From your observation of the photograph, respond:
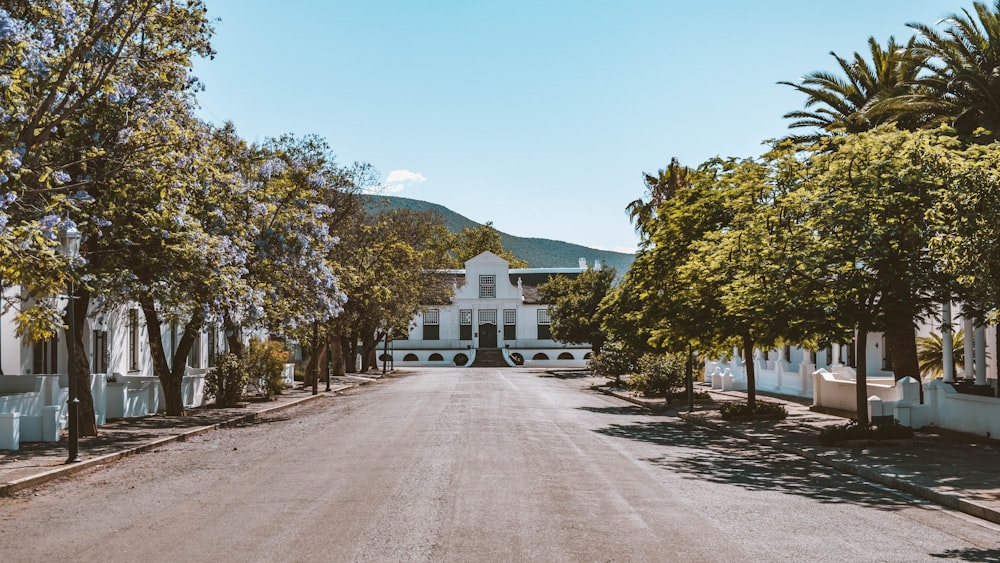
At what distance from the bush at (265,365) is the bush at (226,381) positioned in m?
2.65

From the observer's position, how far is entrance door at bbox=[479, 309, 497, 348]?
91.6 meters

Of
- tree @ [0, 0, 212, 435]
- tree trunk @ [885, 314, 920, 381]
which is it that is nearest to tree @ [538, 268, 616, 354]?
tree trunk @ [885, 314, 920, 381]

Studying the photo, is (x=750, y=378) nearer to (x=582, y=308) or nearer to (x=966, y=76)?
(x=966, y=76)

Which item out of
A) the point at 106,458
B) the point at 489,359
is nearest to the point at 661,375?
the point at 106,458

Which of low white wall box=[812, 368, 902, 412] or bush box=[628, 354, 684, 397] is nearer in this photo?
low white wall box=[812, 368, 902, 412]

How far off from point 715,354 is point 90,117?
1970cm

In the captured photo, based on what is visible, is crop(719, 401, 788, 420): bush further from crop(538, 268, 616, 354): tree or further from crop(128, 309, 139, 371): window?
crop(538, 268, 616, 354): tree

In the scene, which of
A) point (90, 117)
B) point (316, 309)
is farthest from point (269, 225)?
point (90, 117)

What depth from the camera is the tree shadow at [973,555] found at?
842 cm

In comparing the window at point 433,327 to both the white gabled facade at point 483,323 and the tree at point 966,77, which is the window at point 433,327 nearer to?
the white gabled facade at point 483,323

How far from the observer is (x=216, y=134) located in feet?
93.3

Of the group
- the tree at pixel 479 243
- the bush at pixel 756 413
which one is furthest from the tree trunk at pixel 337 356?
the tree at pixel 479 243

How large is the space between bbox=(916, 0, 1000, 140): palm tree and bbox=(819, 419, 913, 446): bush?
24.7 ft

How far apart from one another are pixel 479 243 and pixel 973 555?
106413 millimetres
